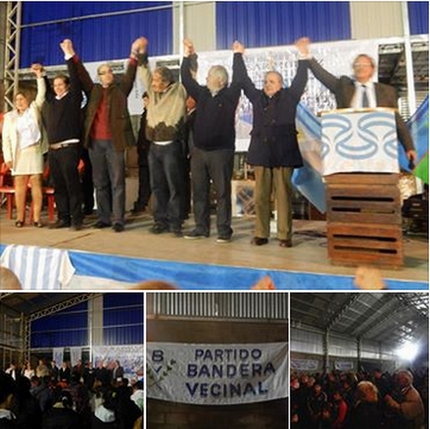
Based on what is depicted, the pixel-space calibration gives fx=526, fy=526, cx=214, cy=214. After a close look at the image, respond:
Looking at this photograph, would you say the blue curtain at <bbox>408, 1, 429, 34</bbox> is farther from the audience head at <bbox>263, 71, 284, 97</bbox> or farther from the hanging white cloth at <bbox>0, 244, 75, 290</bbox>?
the hanging white cloth at <bbox>0, 244, 75, 290</bbox>

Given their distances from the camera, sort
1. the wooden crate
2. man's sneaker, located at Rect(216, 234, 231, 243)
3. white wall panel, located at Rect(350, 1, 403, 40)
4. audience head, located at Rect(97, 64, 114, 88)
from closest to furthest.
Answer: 1. the wooden crate
2. white wall panel, located at Rect(350, 1, 403, 40)
3. man's sneaker, located at Rect(216, 234, 231, 243)
4. audience head, located at Rect(97, 64, 114, 88)

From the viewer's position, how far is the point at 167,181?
2271mm

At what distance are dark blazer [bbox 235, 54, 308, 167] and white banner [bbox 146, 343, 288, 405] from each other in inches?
30.4

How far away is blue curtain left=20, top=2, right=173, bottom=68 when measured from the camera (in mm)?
2225

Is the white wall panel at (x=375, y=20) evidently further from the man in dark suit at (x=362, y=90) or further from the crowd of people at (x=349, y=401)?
the crowd of people at (x=349, y=401)

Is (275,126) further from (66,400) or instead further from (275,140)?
(66,400)

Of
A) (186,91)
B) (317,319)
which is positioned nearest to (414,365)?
(317,319)

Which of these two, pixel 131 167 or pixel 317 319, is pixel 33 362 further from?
pixel 317 319

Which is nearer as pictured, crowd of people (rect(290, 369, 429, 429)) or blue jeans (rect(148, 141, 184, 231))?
crowd of people (rect(290, 369, 429, 429))

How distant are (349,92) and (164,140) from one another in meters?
0.79

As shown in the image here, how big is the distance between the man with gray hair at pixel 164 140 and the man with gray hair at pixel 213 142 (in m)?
0.07

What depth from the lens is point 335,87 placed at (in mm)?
2070

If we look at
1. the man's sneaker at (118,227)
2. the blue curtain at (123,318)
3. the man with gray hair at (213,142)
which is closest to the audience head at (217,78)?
the man with gray hair at (213,142)

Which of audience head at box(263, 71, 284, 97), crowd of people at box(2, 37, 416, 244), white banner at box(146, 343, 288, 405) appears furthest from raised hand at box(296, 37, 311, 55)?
white banner at box(146, 343, 288, 405)
